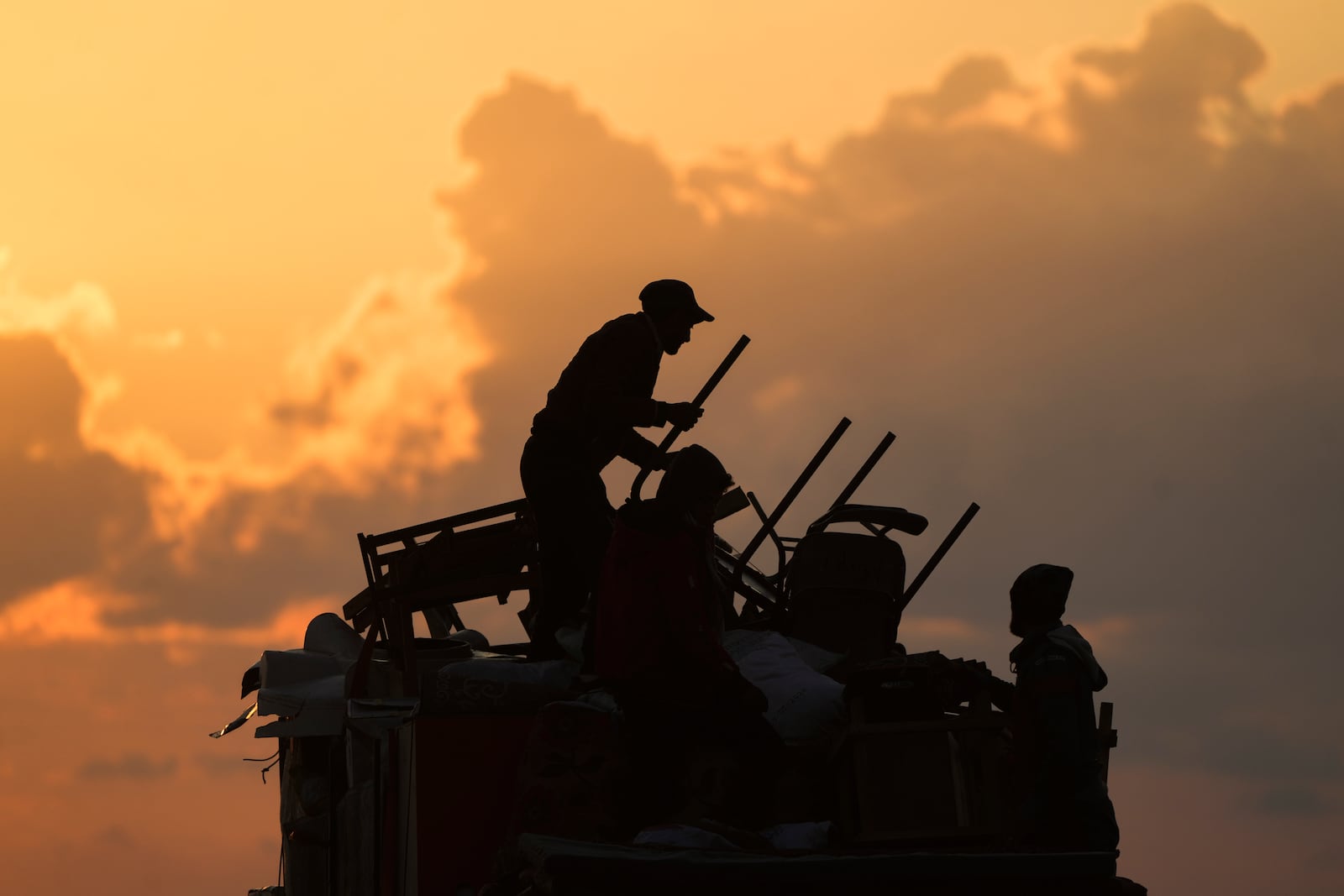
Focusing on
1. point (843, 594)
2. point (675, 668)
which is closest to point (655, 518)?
point (675, 668)

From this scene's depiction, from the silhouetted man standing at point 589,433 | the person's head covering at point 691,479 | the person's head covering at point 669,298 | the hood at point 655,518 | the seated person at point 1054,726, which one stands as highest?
the person's head covering at point 669,298

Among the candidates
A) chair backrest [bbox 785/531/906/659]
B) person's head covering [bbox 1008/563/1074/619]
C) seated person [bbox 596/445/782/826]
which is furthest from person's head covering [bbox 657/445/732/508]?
chair backrest [bbox 785/531/906/659]

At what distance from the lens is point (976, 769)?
25.5 ft

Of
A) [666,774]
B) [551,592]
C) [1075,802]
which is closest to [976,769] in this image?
[1075,802]

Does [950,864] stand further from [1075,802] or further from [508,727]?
[508,727]

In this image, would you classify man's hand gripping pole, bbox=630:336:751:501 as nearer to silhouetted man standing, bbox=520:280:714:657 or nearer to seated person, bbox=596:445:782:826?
silhouetted man standing, bbox=520:280:714:657

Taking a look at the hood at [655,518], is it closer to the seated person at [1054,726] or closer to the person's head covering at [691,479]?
the person's head covering at [691,479]

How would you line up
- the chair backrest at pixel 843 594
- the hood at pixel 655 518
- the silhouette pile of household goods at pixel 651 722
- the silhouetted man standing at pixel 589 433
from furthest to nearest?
the chair backrest at pixel 843 594
the silhouetted man standing at pixel 589 433
the hood at pixel 655 518
the silhouette pile of household goods at pixel 651 722

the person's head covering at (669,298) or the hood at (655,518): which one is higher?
the person's head covering at (669,298)

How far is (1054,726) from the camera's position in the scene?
7117 mm

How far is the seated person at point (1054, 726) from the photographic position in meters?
7.07

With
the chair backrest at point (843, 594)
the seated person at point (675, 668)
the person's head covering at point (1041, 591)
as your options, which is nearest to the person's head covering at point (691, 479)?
the seated person at point (675, 668)

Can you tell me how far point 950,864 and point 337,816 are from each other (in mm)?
4466

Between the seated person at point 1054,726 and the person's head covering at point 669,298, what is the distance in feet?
8.99
